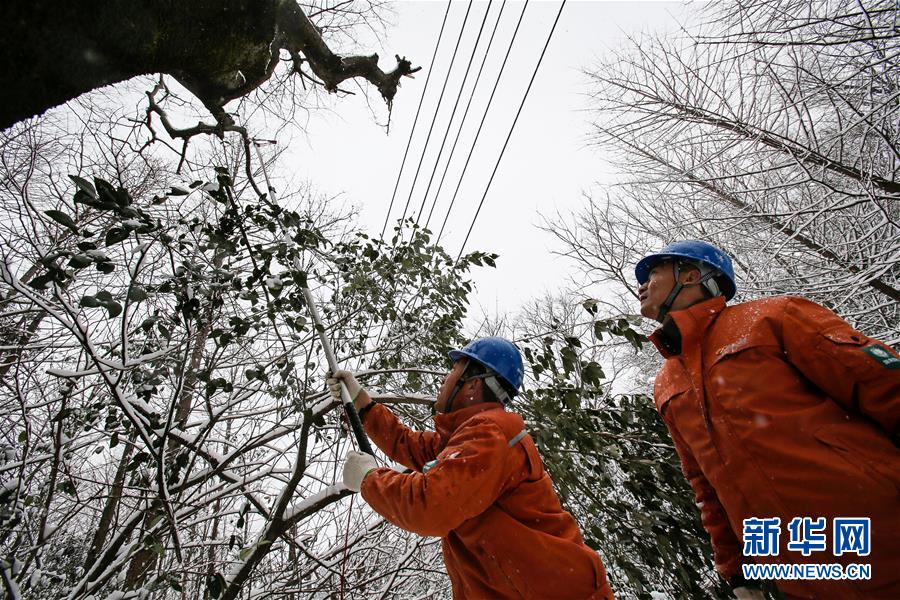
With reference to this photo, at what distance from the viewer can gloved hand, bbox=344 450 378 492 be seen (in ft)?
6.60

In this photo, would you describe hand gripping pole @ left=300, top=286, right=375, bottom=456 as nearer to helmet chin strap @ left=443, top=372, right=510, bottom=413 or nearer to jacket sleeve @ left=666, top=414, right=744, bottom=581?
helmet chin strap @ left=443, top=372, right=510, bottom=413

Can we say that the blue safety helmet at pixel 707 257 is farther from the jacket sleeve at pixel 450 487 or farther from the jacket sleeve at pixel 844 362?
the jacket sleeve at pixel 450 487

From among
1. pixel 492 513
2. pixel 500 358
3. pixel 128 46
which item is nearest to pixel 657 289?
pixel 500 358

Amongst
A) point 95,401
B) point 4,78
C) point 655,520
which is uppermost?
point 95,401

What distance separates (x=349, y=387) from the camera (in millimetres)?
2811

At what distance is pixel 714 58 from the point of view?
4.48m

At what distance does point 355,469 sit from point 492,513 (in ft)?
2.34

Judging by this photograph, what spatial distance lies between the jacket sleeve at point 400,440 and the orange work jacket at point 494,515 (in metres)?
0.74

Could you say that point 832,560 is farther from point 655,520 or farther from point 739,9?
point 739,9

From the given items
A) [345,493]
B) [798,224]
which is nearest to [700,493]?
[345,493]

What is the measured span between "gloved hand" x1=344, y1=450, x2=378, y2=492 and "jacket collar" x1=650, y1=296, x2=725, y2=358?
1.59 m

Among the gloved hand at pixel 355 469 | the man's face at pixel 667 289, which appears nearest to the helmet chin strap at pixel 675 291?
the man's face at pixel 667 289

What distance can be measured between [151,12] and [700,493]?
318cm

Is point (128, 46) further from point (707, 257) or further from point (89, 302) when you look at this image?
point (707, 257)
